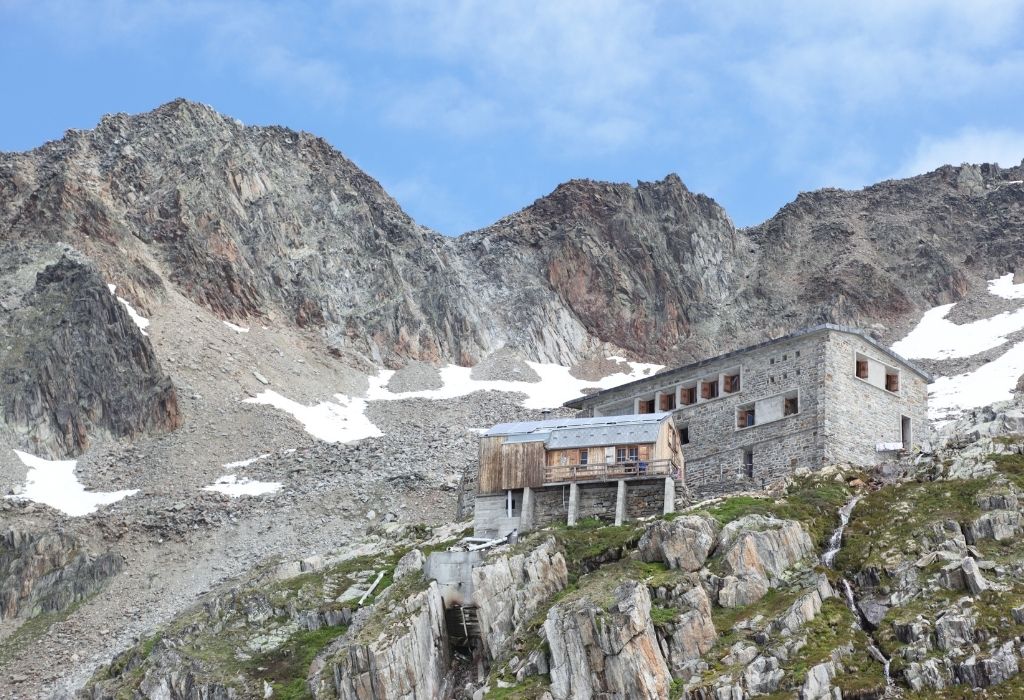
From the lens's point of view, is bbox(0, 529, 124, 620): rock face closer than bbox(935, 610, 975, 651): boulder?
No

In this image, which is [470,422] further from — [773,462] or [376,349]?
[773,462]

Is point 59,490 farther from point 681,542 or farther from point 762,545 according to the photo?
point 762,545

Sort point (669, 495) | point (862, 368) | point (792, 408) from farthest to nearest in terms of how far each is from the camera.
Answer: point (862, 368) → point (792, 408) → point (669, 495)

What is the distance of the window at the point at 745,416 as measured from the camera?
216ft

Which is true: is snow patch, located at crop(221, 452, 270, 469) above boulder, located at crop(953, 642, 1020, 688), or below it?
above

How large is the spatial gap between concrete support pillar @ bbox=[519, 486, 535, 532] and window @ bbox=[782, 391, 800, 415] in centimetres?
1333

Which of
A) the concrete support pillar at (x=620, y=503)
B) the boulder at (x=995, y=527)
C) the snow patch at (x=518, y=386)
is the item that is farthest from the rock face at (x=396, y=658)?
the snow patch at (x=518, y=386)

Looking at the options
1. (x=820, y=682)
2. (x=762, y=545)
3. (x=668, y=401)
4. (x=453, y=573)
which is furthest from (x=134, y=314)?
(x=820, y=682)

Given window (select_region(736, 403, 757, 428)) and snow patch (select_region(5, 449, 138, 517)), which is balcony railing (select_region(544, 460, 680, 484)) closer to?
window (select_region(736, 403, 757, 428))

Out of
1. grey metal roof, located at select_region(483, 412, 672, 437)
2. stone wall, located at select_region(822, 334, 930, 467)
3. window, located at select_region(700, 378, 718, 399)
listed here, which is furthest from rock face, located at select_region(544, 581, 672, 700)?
window, located at select_region(700, 378, 718, 399)

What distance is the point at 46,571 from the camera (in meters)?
85.1

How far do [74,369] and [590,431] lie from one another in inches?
2660

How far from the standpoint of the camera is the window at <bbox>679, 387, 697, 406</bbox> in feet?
228

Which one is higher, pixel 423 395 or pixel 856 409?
pixel 423 395
